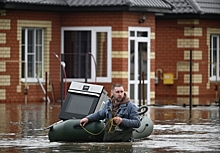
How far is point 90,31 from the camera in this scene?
Result: 110ft

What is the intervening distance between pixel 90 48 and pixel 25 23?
9.21 feet

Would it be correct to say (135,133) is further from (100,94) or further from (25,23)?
(25,23)

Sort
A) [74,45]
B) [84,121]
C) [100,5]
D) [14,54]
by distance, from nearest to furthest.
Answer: [84,121], [14,54], [100,5], [74,45]

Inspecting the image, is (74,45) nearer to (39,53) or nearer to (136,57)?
(39,53)

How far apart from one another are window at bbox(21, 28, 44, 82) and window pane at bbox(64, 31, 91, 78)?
1035mm

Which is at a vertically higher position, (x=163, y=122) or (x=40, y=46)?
(x=40, y=46)

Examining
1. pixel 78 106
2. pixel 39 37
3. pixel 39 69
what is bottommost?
pixel 78 106

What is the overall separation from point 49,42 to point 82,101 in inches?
606

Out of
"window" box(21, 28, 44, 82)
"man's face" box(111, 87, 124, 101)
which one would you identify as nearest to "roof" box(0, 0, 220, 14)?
"window" box(21, 28, 44, 82)

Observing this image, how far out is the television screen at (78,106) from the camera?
1836 centimetres

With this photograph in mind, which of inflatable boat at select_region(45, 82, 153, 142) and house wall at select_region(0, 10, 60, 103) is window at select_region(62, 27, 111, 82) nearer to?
house wall at select_region(0, 10, 60, 103)

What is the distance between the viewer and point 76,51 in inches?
1339

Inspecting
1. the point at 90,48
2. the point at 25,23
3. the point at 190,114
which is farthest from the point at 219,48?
the point at 190,114

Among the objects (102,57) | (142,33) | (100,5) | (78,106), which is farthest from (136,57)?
(78,106)
